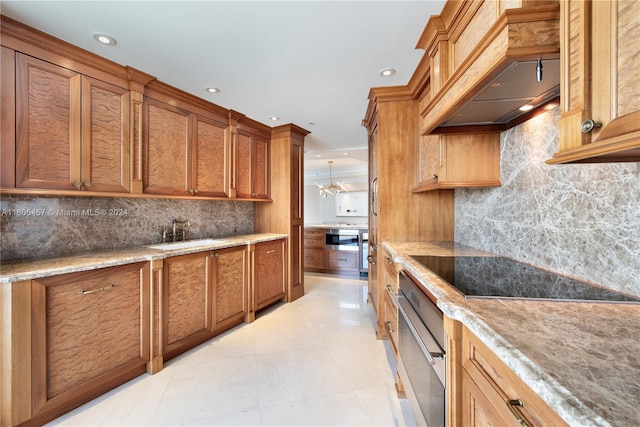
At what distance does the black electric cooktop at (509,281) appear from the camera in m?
0.93

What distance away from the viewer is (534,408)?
55cm

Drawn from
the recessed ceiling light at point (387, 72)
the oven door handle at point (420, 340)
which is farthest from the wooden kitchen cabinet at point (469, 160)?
the oven door handle at point (420, 340)

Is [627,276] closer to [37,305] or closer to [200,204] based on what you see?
[37,305]

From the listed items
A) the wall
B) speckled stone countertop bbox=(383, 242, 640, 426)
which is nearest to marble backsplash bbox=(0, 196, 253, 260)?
speckled stone countertop bbox=(383, 242, 640, 426)

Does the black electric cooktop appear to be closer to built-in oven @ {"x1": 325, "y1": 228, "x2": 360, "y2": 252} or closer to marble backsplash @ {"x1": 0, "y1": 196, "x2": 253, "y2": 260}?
marble backsplash @ {"x1": 0, "y1": 196, "x2": 253, "y2": 260}

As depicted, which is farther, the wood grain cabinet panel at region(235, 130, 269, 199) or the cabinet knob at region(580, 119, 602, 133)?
the wood grain cabinet panel at region(235, 130, 269, 199)

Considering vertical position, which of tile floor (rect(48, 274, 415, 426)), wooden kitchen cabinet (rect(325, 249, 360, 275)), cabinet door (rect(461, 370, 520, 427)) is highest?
cabinet door (rect(461, 370, 520, 427))

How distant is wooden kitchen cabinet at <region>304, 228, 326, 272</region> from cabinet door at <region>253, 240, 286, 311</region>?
1753mm

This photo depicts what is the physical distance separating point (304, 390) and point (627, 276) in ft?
5.83

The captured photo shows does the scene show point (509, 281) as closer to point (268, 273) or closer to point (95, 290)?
point (95, 290)

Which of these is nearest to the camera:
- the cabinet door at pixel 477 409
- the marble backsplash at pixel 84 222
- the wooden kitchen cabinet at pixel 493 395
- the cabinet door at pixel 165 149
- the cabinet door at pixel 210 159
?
the wooden kitchen cabinet at pixel 493 395

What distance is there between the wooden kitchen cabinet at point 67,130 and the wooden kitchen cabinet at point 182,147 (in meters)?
0.21

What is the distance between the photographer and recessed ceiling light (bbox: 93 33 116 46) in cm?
162

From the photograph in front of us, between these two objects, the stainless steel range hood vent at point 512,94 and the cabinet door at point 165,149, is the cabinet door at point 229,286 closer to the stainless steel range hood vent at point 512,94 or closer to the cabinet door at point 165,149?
the cabinet door at point 165,149
